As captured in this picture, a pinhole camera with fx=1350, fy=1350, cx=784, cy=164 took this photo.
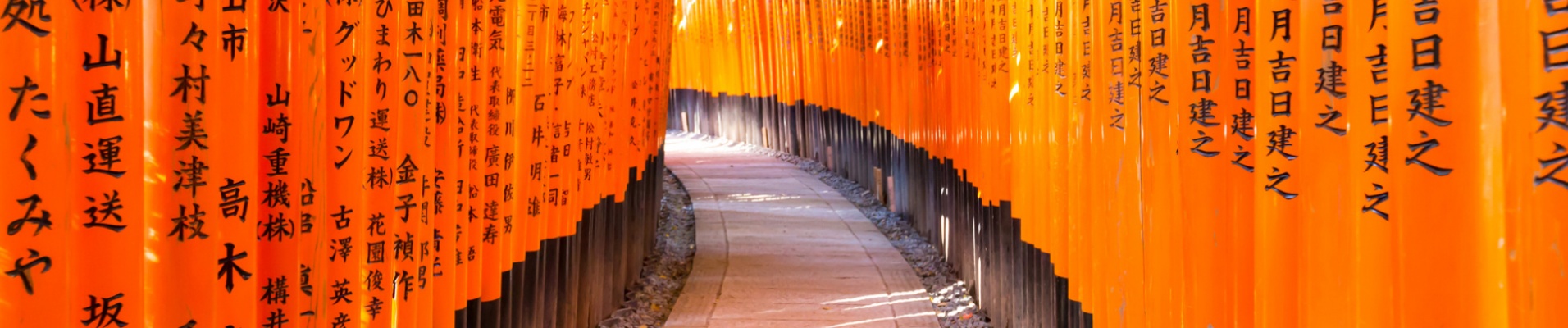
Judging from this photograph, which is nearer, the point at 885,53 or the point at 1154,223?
the point at 1154,223

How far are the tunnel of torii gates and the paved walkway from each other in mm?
1675

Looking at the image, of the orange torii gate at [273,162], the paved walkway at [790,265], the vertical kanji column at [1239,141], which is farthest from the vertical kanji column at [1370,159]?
the paved walkway at [790,265]

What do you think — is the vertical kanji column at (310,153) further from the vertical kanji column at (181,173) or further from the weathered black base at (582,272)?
the weathered black base at (582,272)

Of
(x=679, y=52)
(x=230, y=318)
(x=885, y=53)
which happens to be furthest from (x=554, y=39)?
(x=679, y=52)

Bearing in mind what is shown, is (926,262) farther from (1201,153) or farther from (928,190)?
(1201,153)

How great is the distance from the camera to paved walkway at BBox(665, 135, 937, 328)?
7.40m

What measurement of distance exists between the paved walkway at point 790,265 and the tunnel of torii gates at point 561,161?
5.49 ft

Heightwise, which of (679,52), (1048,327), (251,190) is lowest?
(1048,327)

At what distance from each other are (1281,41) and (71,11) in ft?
6.44

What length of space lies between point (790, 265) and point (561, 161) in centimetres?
334

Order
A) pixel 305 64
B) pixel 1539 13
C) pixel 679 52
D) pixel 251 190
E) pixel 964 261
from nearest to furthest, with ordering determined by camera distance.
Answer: pixel 1539 13 → pixel 251 190 → pixel 305 64 → pixel 964 261 → pixel 679 52

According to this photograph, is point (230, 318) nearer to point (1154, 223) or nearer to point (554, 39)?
point (1154, 223)

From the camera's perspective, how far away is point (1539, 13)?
1.73 metres

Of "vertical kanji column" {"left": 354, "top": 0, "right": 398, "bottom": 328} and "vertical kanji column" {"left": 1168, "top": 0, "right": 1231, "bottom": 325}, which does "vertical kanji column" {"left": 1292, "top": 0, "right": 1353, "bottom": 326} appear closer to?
"vertical kanji column" {"left": 1168, "top": 0, "right": 1231, "bottom": 325}
